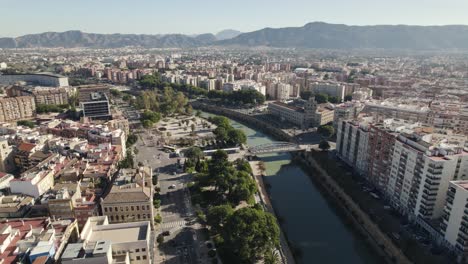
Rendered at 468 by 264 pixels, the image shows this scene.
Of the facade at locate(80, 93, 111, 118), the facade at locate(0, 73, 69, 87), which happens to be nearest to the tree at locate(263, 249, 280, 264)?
the facade at locate(80, 93, 111, 118)

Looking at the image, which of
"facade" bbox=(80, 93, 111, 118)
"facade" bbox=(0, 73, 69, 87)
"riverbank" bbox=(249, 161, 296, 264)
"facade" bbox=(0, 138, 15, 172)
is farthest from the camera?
"facade" bbox=(0, 73, 69, 87)

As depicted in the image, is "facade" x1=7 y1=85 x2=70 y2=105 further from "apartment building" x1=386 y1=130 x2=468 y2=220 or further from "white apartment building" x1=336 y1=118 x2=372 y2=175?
"apartment building" x1=386 y1=130 x2=468 y2=220

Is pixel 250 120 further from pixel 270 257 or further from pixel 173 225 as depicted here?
pixel 270 257

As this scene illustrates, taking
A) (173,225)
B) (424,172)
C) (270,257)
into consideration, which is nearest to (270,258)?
(270,257)

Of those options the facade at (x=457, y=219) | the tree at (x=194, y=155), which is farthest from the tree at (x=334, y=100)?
the facade at (x=457, y=219)

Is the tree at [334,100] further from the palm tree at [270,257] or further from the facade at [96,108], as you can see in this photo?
the palm tree at [270,257]

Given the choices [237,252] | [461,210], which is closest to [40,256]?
[237,252]
